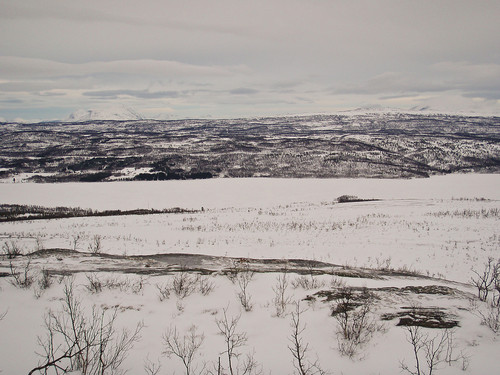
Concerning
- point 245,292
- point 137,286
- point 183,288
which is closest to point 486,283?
point 245,292

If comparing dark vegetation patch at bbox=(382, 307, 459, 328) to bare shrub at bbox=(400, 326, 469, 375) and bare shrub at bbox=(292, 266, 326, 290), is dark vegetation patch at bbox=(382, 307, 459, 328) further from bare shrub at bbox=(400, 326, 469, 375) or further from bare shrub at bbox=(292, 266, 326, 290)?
bare shrub at bbox=(292, 266, 326, 290)

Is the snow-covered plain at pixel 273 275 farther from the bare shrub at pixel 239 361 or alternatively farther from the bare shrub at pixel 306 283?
the bare shrub at pixel 306 283

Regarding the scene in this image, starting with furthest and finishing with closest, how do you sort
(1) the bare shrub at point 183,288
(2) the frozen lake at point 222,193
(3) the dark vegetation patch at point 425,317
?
(2) the frozen lake at point 222,193 < (1) the bare shrub at point 183,288 < (3) the dark vegetation patch at point 425,317

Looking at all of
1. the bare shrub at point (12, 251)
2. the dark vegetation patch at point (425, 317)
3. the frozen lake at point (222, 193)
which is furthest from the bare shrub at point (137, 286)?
the frozen lake at point (222, 193)

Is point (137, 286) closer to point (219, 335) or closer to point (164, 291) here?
point (164, 291)

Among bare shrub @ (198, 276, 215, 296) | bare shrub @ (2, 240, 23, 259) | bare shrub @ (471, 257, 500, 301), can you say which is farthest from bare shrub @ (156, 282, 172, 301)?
bare shrub @ (2, 240, 23, 259)

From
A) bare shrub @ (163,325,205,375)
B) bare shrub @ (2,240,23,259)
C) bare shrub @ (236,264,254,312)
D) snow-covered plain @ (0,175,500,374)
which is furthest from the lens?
bare shrub @ (2,240,23,259)
